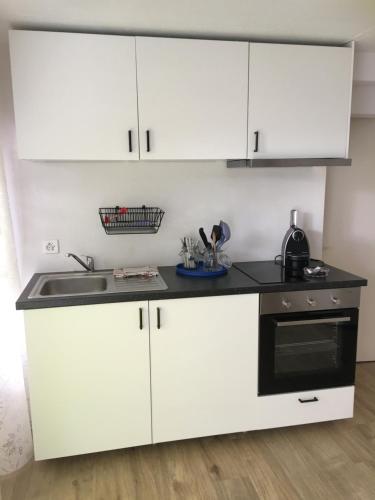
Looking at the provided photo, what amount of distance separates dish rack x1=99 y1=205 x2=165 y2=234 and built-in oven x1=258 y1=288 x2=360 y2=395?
821mm

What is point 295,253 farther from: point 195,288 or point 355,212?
point 355,212

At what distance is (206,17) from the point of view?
1.99m

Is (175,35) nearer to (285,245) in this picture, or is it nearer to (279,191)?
(279,191)

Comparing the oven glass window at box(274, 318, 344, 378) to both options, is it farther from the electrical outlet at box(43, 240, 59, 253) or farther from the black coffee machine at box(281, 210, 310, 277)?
the electrical outlet at box(43, 240, 59, 253)

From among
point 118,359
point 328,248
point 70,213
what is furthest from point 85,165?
point 328,248

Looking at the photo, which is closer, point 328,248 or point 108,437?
point 108,437

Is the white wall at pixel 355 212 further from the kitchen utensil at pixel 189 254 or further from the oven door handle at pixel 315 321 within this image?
the kitchen utensil at pixel 189 254

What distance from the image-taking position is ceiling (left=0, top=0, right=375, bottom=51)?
184 cm

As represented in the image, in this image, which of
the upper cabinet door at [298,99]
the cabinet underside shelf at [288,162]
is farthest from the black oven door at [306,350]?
the upper cabinet door at [298,99]

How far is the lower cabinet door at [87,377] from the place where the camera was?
200 cm

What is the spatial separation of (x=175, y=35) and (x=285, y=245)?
1.34 meters

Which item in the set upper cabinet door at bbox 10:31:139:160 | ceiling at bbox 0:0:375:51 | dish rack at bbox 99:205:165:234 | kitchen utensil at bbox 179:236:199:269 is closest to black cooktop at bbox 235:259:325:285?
kitchen utensil at bbox 179:236:199:269

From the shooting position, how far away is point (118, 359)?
6.81ft

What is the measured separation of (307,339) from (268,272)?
444mm
